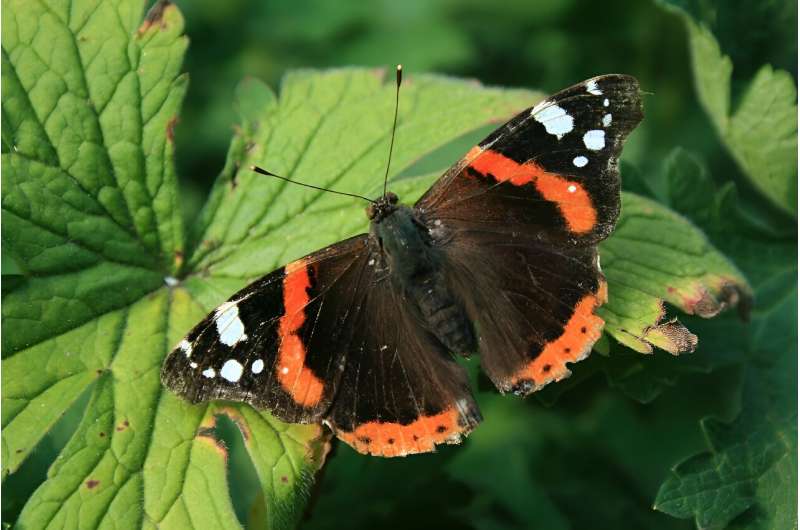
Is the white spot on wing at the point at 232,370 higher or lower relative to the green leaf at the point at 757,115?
lower

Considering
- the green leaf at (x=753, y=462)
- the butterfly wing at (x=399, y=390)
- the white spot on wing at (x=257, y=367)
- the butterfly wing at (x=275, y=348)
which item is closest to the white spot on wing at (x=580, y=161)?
the butterfly wing at (x=399, y=390)

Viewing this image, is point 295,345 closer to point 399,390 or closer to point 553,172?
point 399,390

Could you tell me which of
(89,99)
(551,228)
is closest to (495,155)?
(551,228)

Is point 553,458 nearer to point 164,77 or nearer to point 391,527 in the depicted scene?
point 391,527

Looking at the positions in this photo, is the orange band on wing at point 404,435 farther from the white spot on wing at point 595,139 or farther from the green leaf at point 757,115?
the green leaf at point 757,115

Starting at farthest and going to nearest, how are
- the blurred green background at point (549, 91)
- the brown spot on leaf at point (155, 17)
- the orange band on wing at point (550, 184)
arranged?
the blurred green background at point (549, 91)
the brown spot on leaf at point (155, 17)
the orange band on wing at point (550, 184)

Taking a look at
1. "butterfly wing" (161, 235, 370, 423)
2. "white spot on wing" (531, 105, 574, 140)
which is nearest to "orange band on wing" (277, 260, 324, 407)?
"butterfly wing" (161, 235, 370, 423)

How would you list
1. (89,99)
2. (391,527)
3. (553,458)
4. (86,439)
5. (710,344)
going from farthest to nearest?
(553,458)
(391,527)
(710,344)
(89,99)
(86,439)
